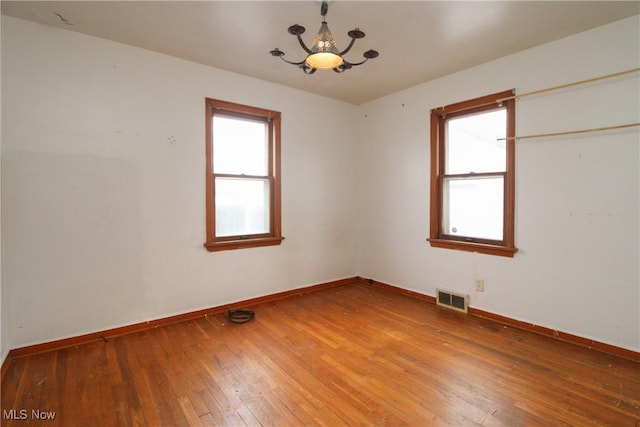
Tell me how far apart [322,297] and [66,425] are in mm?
2706

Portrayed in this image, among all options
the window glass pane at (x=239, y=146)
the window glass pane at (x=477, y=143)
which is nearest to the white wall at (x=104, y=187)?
the window glass pane at (x=239, y=146)

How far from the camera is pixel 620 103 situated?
8.21 ft

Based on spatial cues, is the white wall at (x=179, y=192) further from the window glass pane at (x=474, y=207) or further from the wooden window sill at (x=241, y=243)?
the window glass pane at (x=474, y=207)

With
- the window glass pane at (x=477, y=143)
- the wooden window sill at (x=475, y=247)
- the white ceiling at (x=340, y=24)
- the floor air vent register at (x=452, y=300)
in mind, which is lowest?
the floor air vent register at (x=452, y=300)

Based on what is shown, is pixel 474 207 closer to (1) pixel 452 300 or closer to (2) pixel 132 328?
(1) pixel 452 300

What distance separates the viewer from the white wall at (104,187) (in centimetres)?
248

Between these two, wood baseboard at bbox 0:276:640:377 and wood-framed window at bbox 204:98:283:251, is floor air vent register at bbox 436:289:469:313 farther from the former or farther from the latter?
wood-framed window at bbox 204:98:283:251

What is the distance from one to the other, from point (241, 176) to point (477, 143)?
2667 millimetres

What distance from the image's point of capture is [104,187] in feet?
9.14

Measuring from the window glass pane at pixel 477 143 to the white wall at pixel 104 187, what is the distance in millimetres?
2201

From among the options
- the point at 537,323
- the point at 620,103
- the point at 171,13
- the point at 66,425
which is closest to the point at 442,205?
the point at 537,323

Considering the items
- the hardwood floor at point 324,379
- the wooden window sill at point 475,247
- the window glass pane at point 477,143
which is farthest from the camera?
the window glass pane at point 477,143

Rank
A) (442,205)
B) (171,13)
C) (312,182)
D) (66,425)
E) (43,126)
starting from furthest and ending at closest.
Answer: (312,182) → (442,205) → (43,126) → (171,13) → (66,425)

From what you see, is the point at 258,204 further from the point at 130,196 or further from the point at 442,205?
the point at 442,205
